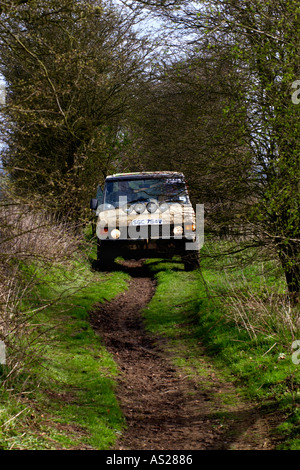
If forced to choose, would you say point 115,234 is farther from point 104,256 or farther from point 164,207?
point 164,207

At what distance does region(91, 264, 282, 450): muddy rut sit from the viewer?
17.6 feet

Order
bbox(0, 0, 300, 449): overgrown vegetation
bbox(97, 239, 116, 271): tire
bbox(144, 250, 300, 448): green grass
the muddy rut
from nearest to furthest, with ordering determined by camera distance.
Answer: the muddy rut, bbox(0, 0, 300, 449): overgrown vegetation, bbox(144, 250, 300, 448): green grass, bbox(97, 239, 116, 271): tire

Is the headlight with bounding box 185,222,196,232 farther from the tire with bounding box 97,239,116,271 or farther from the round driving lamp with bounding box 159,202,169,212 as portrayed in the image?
the tire with bounding box 97,239,116,271

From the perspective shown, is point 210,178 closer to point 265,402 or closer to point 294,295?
point 294,295

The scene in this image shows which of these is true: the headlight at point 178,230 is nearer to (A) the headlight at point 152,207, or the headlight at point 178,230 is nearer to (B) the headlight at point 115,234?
(A) the headlight at point 152,207

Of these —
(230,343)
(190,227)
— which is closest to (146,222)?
(190,227)

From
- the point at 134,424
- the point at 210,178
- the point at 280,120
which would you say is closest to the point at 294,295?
the point at 210,178

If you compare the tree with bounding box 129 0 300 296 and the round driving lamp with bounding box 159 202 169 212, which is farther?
the round driving lamp with bounding box 159 202 169 212

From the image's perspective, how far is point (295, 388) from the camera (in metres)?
5.98

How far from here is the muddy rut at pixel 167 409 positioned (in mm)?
5367

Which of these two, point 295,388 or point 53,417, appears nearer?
point 53,417

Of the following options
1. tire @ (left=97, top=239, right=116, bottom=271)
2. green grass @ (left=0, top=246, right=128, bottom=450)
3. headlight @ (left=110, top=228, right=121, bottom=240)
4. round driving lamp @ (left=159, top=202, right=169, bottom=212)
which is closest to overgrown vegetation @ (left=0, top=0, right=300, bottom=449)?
green grass @ (left=0, top=246, right=128, bottom=450)

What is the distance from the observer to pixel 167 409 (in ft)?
21.0

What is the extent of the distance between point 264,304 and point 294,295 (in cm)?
74
